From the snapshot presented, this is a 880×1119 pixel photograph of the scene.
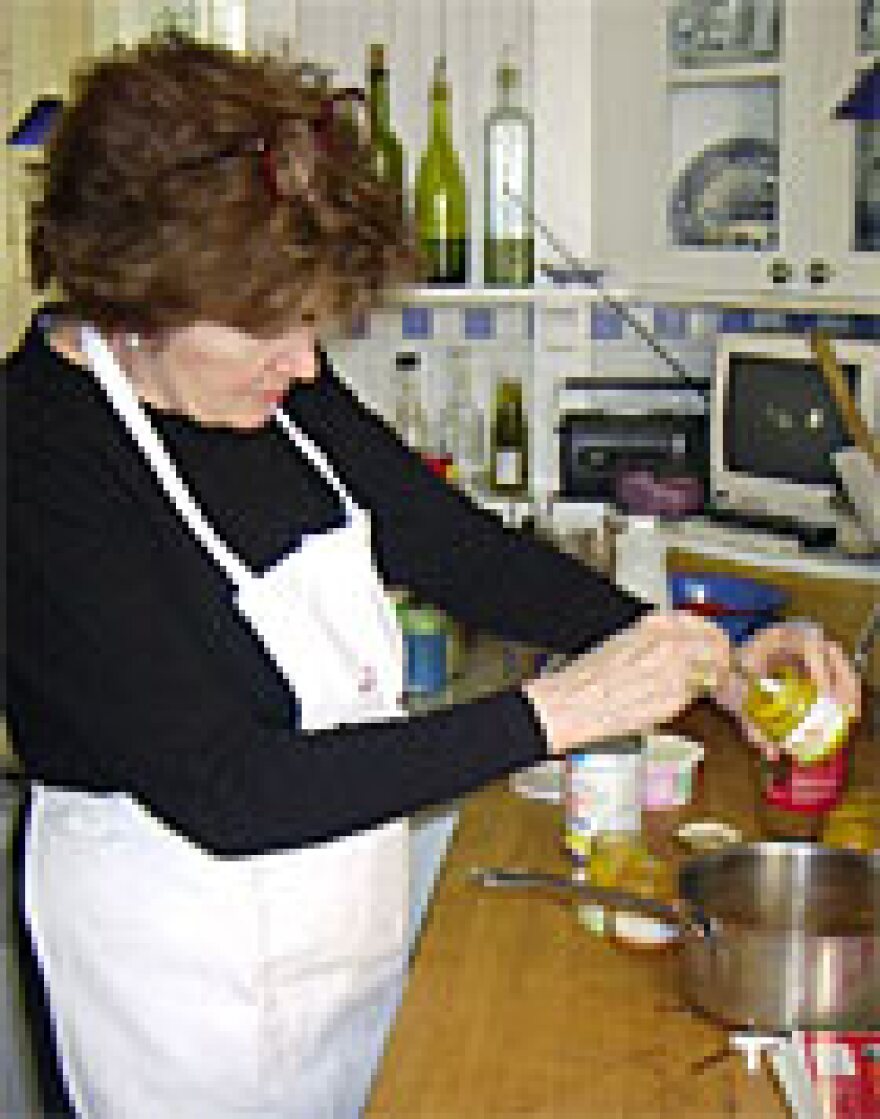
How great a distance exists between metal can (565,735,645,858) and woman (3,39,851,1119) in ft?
0.41

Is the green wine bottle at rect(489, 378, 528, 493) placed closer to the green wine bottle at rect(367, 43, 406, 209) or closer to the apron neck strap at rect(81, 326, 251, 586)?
the green wine bottle at rect(367, 43, 406, 209)

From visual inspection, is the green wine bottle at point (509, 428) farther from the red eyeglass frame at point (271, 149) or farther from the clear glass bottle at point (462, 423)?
the red eyeglass frame at point (271, 149)

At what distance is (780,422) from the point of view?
8.83 feet

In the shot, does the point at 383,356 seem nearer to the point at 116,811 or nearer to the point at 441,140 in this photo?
the point at 441,140

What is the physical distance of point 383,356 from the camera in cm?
319

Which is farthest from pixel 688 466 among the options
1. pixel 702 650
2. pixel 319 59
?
pixel 702 650

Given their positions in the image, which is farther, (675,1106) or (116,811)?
(116,811)

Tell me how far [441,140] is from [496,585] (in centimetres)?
134

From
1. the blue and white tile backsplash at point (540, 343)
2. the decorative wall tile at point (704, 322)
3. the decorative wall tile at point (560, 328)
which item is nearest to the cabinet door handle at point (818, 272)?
the blue and white tile backsplash at point (540, 343)

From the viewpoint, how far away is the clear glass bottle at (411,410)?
3152 millimetres

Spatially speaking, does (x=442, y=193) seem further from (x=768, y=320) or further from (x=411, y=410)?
(x=768, y=320)

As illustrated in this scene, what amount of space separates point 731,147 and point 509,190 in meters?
0.50

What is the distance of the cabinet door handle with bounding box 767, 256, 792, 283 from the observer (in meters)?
2.56

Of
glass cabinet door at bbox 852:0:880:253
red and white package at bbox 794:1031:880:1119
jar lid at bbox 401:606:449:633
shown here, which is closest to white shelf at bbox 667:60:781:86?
glass cabinet door at bbox 852:0:880:253
